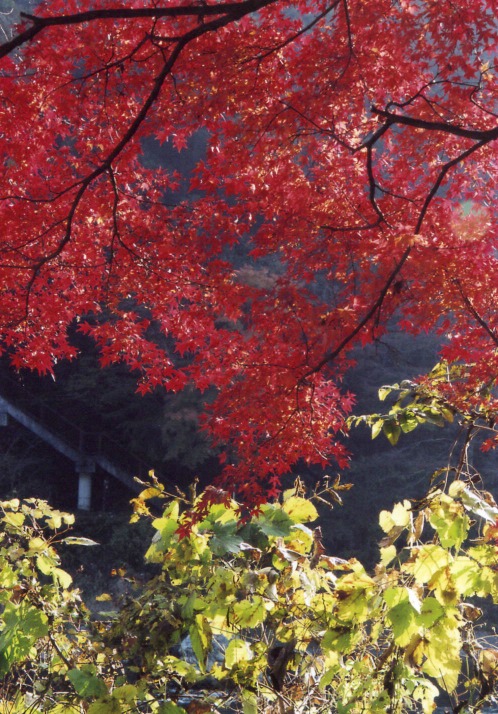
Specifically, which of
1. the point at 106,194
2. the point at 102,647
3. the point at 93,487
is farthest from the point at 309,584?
the point at 93,487

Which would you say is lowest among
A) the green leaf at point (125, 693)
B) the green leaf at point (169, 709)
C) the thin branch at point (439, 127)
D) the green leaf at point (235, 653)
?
the green leaf at point (169, 709)

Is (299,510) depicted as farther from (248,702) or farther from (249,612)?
(248,702)

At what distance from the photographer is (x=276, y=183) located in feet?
11.5

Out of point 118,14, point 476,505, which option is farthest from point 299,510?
point 118,14

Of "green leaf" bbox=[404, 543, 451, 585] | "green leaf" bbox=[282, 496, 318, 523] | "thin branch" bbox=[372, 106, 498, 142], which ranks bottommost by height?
"green leaf" bbox=[404, 543, 451, 585]

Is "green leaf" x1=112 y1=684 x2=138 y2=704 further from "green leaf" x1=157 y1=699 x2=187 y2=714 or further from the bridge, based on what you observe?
the bridge

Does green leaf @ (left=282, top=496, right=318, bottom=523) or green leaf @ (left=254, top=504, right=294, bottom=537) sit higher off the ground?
green leaf @ (left=282, top=496, right=318, bottom=523)

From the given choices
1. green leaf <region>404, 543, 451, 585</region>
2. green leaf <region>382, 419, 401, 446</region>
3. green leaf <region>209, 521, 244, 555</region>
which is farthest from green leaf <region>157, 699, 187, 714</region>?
green leaf <region>382, 419, 401, 446</region>

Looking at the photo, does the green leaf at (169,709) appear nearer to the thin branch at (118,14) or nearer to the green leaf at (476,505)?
the green leaf at (476,505)

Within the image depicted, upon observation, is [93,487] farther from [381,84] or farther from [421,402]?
[421,402]

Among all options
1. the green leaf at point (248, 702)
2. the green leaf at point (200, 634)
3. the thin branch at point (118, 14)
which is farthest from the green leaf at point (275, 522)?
the thin branch at point (118, 14)

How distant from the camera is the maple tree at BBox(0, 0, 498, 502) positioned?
3.10m

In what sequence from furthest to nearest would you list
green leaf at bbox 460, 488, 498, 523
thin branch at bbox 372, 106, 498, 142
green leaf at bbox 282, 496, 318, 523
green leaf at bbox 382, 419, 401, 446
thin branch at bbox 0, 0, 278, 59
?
thin branch at bbox 372, 106, 498, 142 < thin branch at bbox 0, 0, 278, 59 < green leaf at bbox 282, 496, 318, 523 < green leaf at bbox 382, 419, 401, 446 < green leaf at bbox 460, 488, 498, 523

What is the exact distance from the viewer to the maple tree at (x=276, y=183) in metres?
3.10
